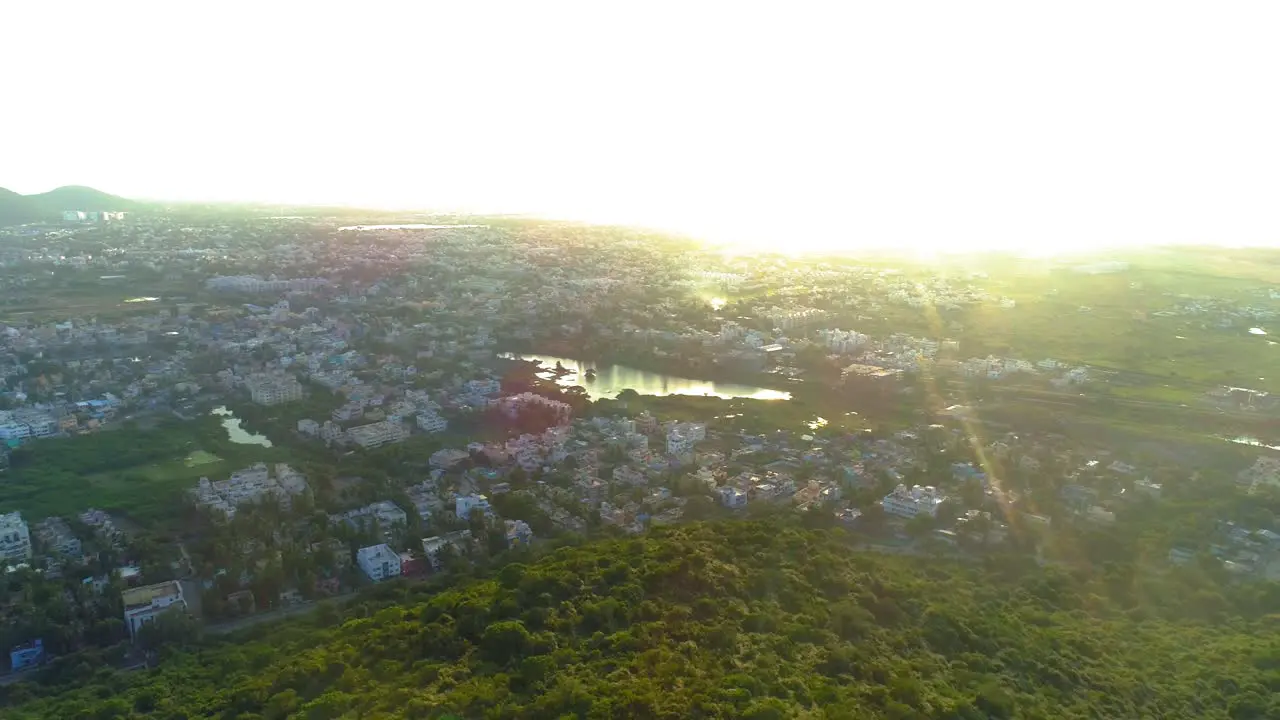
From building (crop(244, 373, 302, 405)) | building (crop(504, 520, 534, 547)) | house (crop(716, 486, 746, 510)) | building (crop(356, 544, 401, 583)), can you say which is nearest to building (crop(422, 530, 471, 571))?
building (crop(356, 544, 401, 583))

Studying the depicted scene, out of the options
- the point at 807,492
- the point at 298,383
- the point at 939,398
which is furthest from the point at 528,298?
the point at 807,492

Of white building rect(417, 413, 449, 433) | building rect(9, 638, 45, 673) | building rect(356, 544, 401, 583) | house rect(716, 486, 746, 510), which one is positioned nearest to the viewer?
building rect(9, 638, 45, 673)

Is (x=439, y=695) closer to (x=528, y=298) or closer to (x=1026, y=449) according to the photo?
(x=1026, y=449)

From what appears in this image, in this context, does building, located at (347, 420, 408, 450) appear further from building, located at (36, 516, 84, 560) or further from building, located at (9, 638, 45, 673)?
building, located at (9, 638, 45, 673)

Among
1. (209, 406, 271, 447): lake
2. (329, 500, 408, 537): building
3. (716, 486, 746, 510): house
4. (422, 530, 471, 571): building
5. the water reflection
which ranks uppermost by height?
the water reflection

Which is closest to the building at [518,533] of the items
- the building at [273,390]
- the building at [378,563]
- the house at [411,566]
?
the house at [411,566]

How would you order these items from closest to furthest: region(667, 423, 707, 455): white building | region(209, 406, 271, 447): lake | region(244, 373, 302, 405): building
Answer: region(667, 423, 707, 455): white building → region(209, 406, 271, 447): lake → region(244, 373, 302, 405): building
